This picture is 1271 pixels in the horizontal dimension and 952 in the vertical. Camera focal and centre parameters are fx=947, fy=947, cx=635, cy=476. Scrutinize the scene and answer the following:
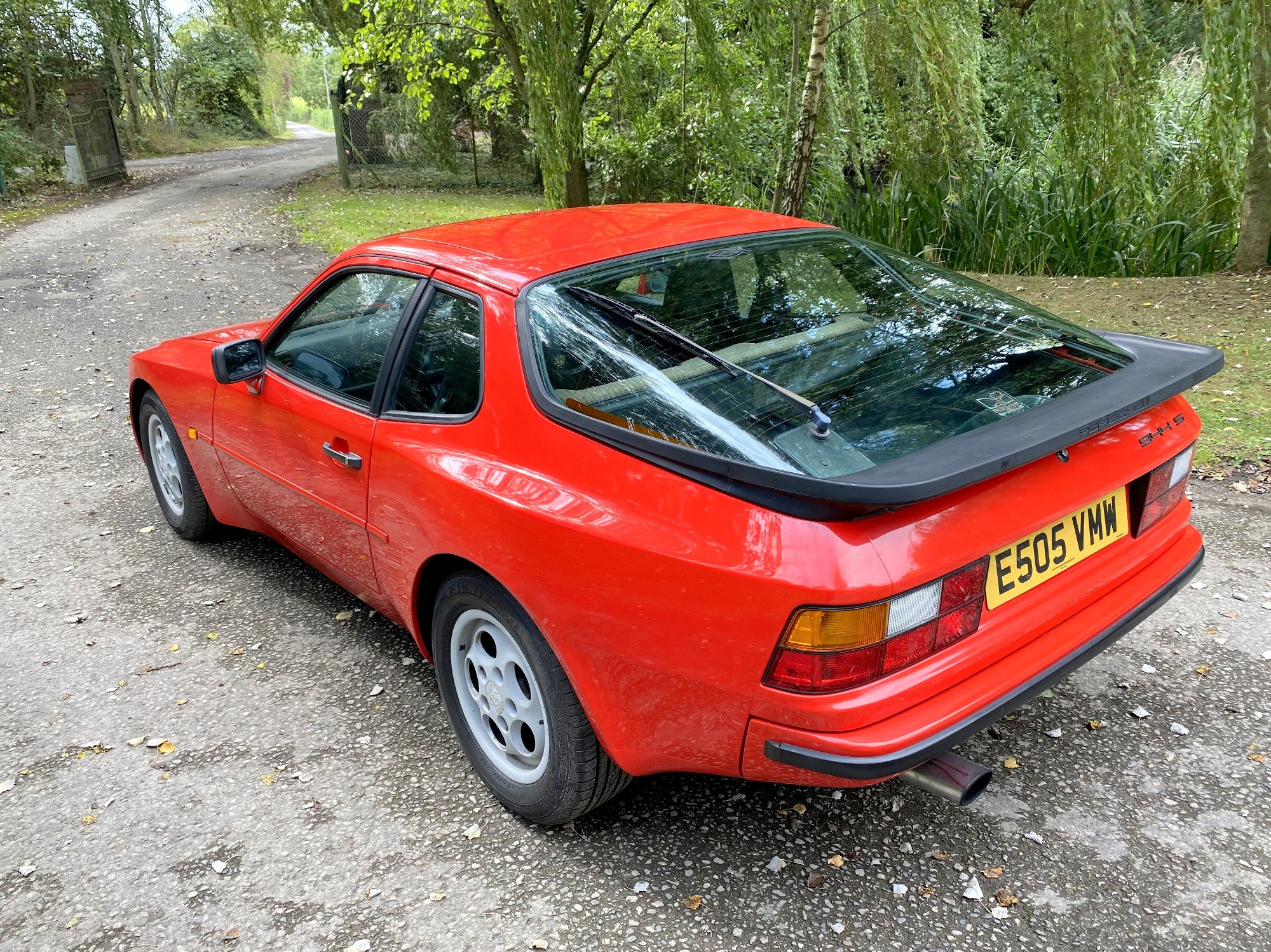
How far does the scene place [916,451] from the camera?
6.86 feet

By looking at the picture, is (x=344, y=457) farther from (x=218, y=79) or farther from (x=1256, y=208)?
(x=218, y=79)

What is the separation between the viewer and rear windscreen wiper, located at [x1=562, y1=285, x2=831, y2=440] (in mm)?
2207

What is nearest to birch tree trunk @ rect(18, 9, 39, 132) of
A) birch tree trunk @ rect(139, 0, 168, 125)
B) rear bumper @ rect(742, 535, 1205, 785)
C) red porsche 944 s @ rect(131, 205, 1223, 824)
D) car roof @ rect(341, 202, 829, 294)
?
birch tree trunk @ rect(139, 0, 168, 125)

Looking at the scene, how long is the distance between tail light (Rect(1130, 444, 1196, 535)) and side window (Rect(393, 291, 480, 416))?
1.80 meters

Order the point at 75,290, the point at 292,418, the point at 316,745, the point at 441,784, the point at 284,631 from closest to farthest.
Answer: the point at 441,784, the point at 316,745, the point at 292,418, the point at 284,631, the point at 75,290

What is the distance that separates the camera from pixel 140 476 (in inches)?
220

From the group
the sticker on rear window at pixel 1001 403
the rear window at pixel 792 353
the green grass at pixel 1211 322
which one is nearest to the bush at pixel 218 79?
the green grass at pixel 1211 322

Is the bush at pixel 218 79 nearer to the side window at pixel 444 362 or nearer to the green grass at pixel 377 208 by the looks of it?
the green grass at pixel 377 208

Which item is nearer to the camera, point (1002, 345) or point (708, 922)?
point (708, 922)

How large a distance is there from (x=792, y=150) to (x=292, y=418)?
22.4ft

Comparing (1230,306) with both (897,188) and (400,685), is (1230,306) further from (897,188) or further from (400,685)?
(400,685)

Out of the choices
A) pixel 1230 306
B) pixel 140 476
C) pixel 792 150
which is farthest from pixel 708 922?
pixel 792 150

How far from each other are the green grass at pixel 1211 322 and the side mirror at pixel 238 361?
15.2 ft

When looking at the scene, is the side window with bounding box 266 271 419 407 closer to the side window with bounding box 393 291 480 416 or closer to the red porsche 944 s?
the red porsche 944 s
